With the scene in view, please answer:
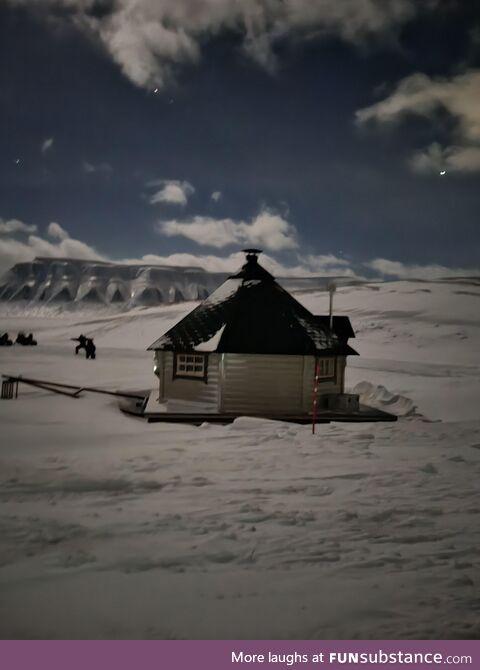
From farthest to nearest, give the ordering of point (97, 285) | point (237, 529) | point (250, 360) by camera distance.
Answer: point (97, 285)
point (250, 360)
point (237, 529)

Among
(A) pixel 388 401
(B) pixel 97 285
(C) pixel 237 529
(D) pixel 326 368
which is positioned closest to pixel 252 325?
(D) pixel 326 368

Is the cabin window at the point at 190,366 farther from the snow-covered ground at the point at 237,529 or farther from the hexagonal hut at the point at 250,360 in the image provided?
the snow-covered ground at the point at 237,529

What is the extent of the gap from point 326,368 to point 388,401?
296 centimetres

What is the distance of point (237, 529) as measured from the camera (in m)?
4.42

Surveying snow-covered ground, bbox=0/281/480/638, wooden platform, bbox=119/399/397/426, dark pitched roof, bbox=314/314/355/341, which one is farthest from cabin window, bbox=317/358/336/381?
snow-covered ground, bbox=0/281/480/638

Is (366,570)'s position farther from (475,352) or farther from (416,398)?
(475,352)

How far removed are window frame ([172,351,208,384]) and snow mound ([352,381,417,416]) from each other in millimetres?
4604

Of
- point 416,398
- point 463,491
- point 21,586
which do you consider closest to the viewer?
point 21,586

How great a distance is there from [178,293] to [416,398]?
71.1 m

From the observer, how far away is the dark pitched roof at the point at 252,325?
1051 cm

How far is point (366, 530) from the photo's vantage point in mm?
4473

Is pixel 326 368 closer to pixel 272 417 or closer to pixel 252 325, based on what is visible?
pixel 272 417

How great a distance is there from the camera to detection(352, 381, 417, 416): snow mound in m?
11.9
